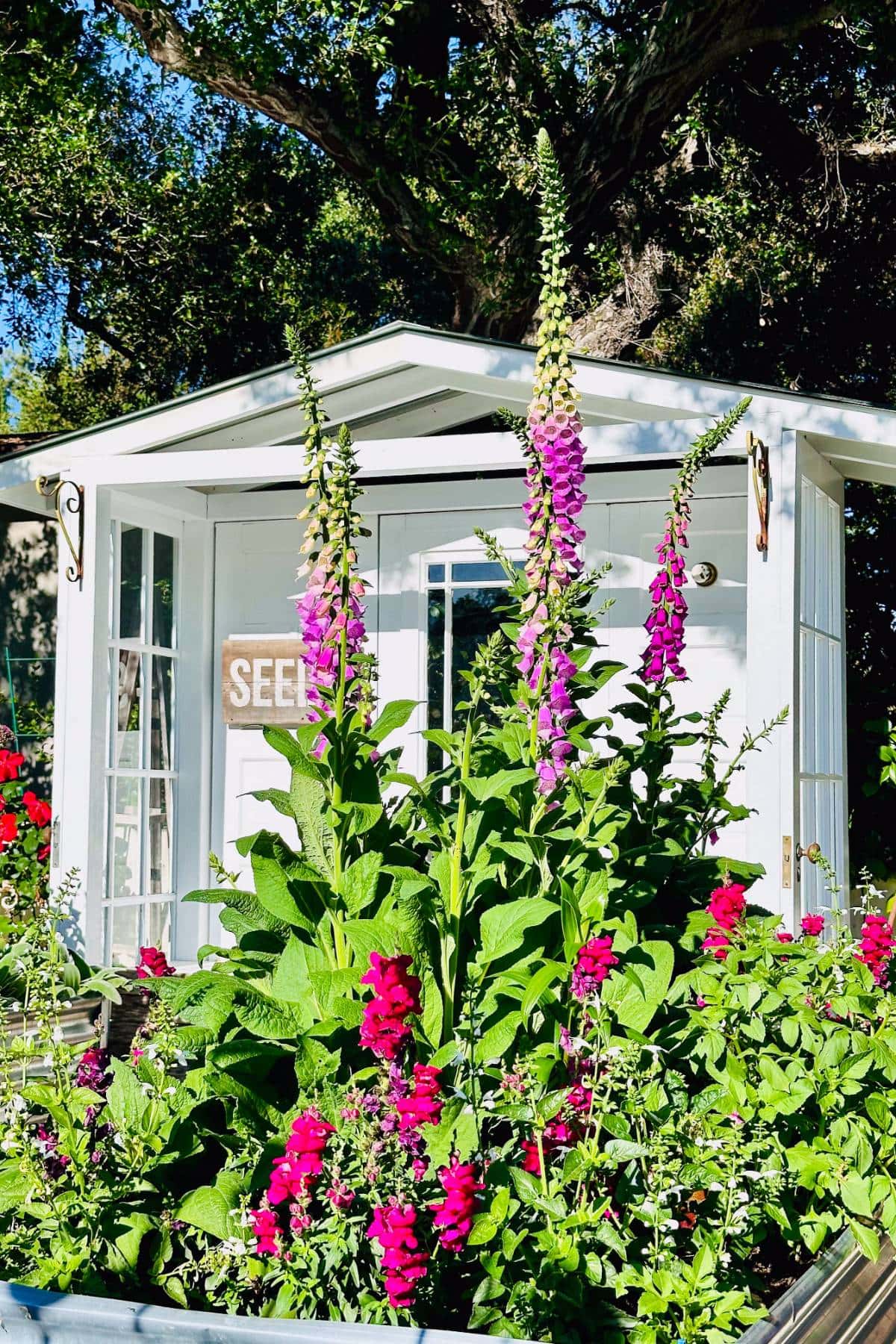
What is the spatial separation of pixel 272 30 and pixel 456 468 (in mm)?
5058

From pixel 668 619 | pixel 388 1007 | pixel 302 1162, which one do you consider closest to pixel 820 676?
pixel 668 619

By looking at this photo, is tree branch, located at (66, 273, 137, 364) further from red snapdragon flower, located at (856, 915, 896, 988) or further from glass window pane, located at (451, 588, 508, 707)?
red snapdragon flower, located at (856, 915, 896, 988)

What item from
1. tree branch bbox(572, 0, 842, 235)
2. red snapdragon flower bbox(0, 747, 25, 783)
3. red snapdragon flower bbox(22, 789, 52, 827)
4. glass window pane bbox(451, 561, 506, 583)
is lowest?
red snapdragon flower bbox(22, 789, 52, 827)

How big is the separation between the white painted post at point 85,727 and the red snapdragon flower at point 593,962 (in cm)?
332

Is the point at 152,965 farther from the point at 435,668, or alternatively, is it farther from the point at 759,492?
the point at 435,668

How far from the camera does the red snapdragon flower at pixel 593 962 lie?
212 cm

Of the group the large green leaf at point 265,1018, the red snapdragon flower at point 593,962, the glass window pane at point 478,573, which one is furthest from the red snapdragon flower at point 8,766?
the red snapdragon flower at point 593,962

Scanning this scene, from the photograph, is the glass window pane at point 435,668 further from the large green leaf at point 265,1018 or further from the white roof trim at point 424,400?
the large green leaf at point 265,1018

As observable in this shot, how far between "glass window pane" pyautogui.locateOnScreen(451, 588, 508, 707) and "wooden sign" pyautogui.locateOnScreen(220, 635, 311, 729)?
71 centimetres

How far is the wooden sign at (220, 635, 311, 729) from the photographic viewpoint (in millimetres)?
6293

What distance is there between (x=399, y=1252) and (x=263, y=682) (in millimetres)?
4640

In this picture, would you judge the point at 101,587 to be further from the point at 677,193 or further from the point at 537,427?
the point at 677,193

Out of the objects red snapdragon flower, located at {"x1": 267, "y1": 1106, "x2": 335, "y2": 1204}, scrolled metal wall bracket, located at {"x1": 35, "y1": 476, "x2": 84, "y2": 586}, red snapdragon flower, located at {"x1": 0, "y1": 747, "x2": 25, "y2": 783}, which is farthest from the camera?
scrolled metal wall bracket, located at {"x1": 35, "y1": 476, "x2": 84, "y2": 586}

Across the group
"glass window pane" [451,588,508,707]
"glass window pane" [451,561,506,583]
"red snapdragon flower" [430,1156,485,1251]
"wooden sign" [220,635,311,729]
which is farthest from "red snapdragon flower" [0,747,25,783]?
"red snapdragon flower" [430,1156,485,1251]
